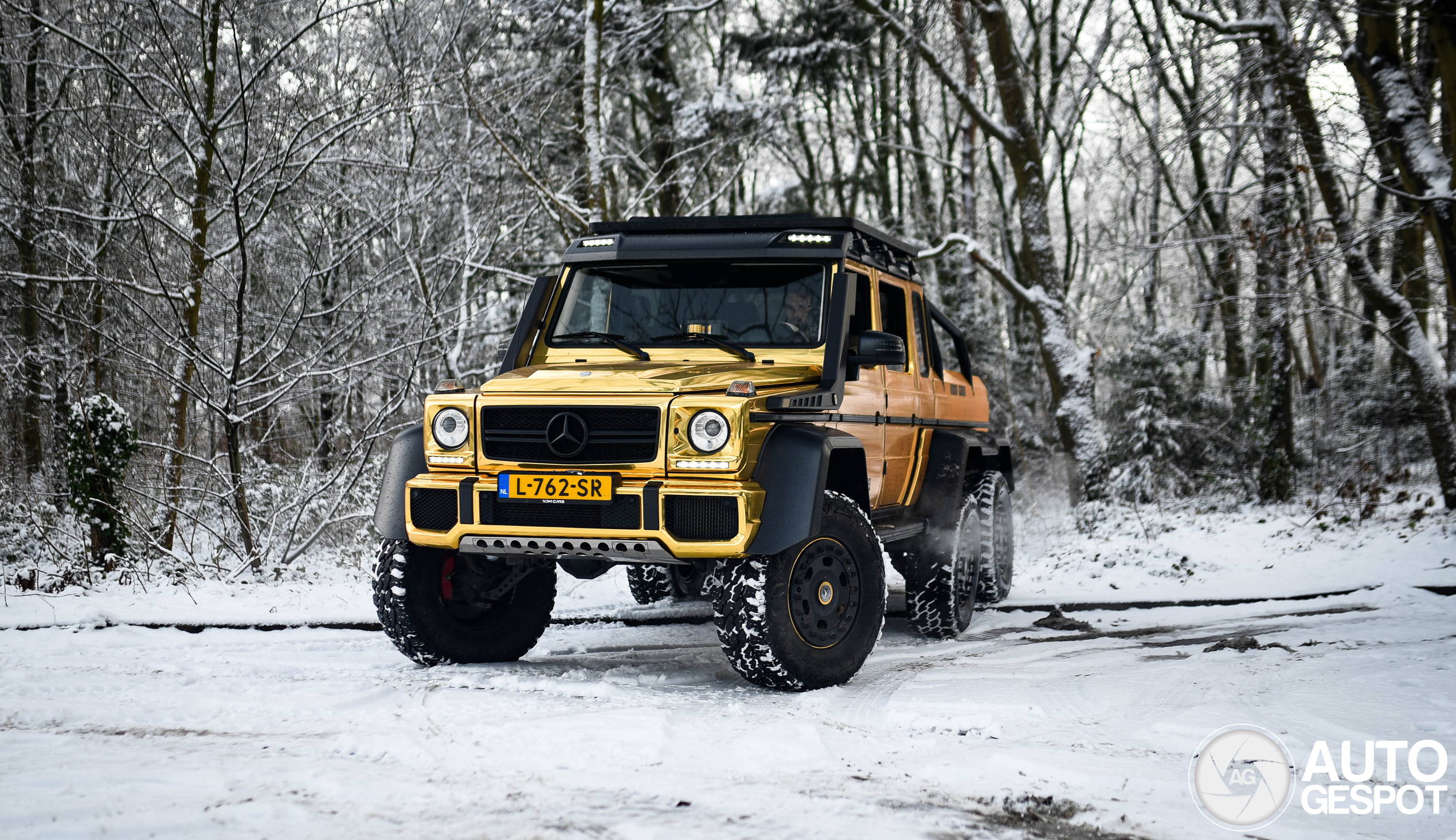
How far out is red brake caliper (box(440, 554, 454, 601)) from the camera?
5.93 meters

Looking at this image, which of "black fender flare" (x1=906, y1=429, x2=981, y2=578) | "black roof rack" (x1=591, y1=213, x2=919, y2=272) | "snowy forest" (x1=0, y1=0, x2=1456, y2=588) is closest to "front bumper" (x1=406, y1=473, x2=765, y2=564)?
"black roof rack" (x1=591, y1=213, x2=919, y2=272)

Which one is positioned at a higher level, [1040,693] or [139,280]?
[139,280]

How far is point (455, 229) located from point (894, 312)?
9219 mm

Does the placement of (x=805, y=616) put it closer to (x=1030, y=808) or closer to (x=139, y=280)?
(x=1030, y=808)

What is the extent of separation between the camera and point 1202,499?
1512cm

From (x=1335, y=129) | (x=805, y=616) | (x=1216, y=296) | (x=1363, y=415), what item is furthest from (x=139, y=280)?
(x=1363, y=415)

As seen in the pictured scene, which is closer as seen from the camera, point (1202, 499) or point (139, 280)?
point (139, 280)

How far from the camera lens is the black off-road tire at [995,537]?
8.20 m

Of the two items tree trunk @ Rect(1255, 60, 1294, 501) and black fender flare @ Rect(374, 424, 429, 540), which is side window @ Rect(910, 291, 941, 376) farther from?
tree trunk @ Rect(1255, 60, 1294, 501)

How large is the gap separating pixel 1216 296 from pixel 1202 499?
2.77 m

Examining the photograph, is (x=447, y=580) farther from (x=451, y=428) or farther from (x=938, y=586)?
(x=938, y=586)

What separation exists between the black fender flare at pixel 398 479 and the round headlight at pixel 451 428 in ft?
0.36

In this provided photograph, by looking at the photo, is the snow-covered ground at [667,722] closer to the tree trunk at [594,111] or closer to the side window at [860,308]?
the side window at [860,308]

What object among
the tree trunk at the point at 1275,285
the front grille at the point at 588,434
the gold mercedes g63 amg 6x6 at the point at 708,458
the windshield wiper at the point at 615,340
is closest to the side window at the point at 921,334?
the gold mercedes g63 amg 6x6 at the point at 708,458
